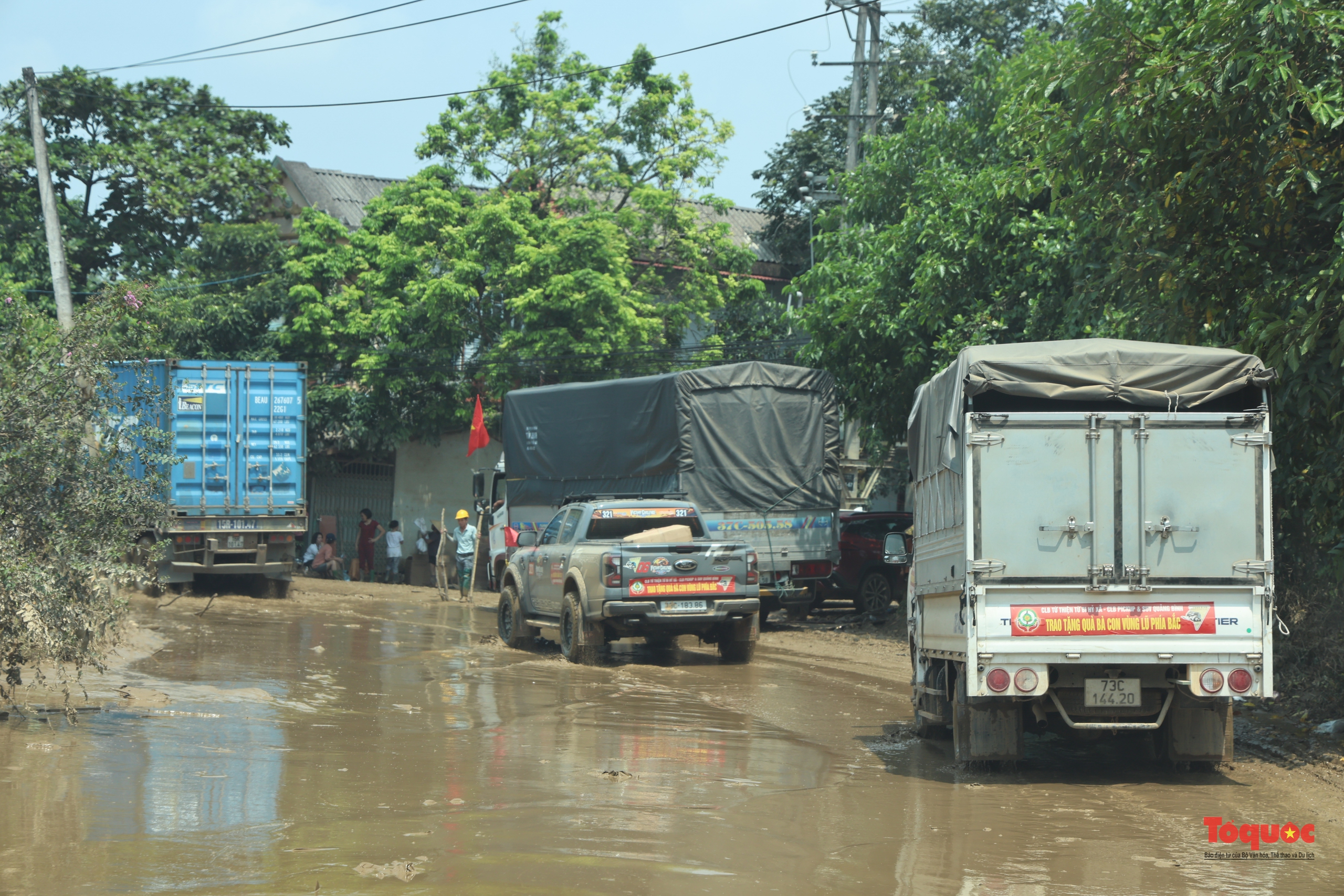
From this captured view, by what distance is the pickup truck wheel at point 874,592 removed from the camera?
21.1 metres

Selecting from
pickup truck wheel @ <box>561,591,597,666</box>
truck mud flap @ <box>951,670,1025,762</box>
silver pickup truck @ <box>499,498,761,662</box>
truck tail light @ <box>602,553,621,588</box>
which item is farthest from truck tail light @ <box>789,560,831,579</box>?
truck mud flap @ <box>951,670,1025,762</box>

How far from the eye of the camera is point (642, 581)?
13.7m

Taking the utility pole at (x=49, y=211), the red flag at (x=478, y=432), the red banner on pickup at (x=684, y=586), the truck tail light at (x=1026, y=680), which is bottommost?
the truck tail light at (x=1026, y=680)

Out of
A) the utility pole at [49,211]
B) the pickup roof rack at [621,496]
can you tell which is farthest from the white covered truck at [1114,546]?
the utility pole at [49,211]

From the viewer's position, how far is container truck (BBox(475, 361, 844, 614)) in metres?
18.0

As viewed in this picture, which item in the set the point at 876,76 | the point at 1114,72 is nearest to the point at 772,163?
the point at 876,76

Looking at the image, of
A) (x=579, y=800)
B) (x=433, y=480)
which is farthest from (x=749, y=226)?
(x=579, y=800)

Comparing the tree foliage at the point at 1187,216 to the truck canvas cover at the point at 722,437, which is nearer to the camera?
the tree foliage at the point at 1187,216

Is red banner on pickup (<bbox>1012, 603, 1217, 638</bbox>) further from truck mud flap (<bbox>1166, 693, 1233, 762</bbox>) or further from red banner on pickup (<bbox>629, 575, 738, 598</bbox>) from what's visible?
red banner on pickup (<bbox>629, 575, 738, 598</bbox>)

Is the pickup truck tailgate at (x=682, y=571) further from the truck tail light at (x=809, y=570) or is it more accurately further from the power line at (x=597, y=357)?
the power line at (x=597, y=357)

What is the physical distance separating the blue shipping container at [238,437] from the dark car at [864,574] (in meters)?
9.10

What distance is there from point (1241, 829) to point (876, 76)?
2082cm

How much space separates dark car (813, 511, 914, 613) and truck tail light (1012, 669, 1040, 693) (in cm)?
1322

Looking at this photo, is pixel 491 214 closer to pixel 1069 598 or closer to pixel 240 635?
pixel 240 635
